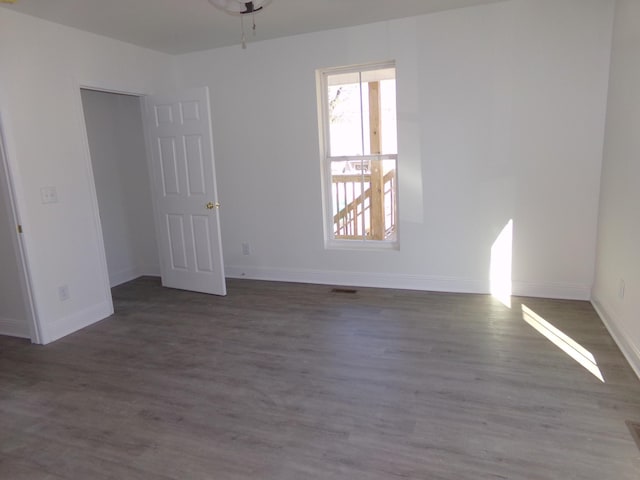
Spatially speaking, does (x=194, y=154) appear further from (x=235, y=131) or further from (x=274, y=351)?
(x=274, y=351)

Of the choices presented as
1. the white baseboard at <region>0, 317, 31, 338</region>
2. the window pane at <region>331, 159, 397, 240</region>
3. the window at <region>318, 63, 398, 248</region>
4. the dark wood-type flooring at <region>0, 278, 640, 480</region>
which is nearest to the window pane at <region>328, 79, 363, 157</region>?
the window at <region>318, 63, 398, 248</region>

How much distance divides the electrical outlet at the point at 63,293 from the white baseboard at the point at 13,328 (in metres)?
0.35

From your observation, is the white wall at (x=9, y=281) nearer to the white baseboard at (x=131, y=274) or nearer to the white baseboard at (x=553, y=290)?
the white baseboard at (x=131, y=274)

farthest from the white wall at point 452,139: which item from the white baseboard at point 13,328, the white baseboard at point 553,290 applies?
the white baseboard at point 13,328

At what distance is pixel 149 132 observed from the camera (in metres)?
4.51

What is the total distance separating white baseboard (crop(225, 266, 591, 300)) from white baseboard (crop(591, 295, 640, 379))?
271 millimetres

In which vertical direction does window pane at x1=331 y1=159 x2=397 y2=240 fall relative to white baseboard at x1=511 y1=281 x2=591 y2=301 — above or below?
above

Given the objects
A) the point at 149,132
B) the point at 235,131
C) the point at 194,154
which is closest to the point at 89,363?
the point at 194,154

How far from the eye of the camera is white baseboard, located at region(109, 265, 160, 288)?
5.00 metres

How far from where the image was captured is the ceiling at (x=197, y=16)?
321cm

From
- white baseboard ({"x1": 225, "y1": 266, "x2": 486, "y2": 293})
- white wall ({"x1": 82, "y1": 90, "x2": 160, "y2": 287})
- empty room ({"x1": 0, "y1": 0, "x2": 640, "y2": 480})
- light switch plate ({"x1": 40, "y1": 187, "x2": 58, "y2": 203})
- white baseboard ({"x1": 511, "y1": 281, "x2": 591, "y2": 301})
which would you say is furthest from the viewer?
white wall ({"x1": 82, "y1": 90, "x2": 160, "y2": 287})

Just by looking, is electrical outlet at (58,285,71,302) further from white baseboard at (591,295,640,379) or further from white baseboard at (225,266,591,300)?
white baseboard at (591,295,640,379)

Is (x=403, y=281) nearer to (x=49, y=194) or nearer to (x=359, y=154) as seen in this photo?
(x=359, y=154)

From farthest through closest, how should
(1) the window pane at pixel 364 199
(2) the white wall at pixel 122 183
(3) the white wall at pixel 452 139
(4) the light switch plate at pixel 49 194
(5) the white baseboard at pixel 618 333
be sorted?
(2) the white wall at pixel 122 183
(1) the window pane at pixel 364 199
(3) the white wall at pixel 452 139
(4) the light switch plate at pixel 49 194
(5) the white baseboard at pixel 618 333
